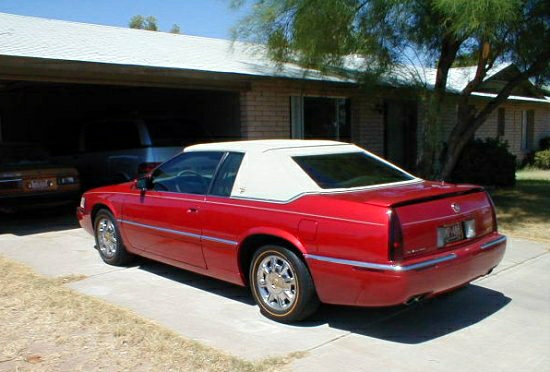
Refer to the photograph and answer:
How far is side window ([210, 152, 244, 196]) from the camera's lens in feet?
18.0

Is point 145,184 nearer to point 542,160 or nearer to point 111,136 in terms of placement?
point 111,136

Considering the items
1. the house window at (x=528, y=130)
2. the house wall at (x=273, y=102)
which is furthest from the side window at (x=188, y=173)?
the house window at (x=528, y=130)

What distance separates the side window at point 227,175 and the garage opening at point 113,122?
507 centimetres

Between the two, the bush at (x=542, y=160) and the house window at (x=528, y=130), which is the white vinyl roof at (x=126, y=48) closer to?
the bush at (x=542, y=160)

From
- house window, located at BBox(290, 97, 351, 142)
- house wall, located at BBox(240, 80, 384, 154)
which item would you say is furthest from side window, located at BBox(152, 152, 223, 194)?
house window, located at BBox(290, 97, 351, 142)

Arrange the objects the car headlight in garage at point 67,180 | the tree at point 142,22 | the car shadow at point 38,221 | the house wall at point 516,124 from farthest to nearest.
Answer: the tree at point 142,22
the house wall at point 516,124
the car headlight in garage at point 67,180
the car shadow at point 38,221

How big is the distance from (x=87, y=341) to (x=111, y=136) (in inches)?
298

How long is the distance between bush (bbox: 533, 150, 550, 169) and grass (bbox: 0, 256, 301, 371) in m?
21.7

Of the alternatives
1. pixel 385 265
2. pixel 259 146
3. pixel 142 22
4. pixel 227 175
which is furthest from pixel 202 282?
pixel 142 22

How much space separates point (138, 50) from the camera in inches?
448

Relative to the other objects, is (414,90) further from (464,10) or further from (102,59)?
(102,59)

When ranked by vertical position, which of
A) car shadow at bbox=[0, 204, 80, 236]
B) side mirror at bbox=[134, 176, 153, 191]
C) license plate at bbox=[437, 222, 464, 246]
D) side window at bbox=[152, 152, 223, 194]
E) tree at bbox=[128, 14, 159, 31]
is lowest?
car shadow at bbox=[0, 204, 80, 236]

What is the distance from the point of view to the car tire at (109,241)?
6914 millimetres

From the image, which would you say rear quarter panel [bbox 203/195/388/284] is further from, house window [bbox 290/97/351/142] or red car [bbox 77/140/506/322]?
house window [bbox 290/97/351/142]
